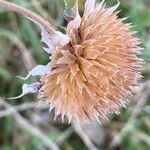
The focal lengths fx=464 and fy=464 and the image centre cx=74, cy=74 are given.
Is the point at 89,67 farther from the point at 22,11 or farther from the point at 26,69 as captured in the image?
the point at 26,69

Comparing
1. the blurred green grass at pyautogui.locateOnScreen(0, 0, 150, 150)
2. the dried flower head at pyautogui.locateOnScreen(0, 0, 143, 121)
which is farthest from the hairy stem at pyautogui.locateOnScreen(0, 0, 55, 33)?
the blurred green grass at pyautogui.locateOnScreen(0, 0, 150, 150)

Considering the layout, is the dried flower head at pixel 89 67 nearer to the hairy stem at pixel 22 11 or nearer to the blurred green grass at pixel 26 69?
the hairy stem at pixel 22 11

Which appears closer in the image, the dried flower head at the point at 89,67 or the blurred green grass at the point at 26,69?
the dried flower head at the point at 89,67

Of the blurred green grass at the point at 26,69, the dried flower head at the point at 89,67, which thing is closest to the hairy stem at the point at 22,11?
the dried flower head at the point at 89,67

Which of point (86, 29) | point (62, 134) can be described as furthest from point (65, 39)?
point (62, 134)

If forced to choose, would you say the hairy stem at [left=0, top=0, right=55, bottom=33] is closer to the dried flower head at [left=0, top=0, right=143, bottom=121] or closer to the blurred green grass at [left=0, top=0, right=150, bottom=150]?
the dried flower head at [left=0, top=0, right=143, bottom=121]

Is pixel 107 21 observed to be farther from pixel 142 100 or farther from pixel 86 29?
pixel 142 100

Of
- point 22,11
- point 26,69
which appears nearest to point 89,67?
point 22,11
